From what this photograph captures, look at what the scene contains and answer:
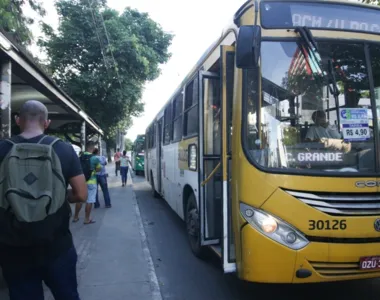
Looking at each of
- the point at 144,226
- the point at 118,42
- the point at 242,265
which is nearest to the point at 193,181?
the point at 242,265

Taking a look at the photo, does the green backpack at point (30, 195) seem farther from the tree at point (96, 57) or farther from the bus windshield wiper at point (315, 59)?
the tree at point (96, 57)

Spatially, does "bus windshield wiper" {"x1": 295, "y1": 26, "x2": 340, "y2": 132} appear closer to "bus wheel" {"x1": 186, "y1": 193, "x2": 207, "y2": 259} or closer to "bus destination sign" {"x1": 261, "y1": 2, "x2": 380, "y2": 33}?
"bus destination sign" {"x1": 261, "y1": 2, "x2": 380, "y2": 33}

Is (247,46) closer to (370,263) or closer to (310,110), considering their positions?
(310,110)

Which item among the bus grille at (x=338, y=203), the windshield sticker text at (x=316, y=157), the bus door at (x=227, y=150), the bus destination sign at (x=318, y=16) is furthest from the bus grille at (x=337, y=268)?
the bus destination sign at (x=318, y=16)

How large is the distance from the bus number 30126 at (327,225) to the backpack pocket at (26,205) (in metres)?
2.26

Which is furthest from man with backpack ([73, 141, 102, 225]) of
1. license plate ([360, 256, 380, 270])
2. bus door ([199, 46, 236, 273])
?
license plate ([360, 256, 380, 270])

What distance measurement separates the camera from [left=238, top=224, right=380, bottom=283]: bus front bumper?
10.6ft

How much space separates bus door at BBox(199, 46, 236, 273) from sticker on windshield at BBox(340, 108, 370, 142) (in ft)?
3.81

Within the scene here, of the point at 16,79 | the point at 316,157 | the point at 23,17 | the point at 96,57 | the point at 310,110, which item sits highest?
the point at 96,57

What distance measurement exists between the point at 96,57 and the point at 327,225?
20.4 m

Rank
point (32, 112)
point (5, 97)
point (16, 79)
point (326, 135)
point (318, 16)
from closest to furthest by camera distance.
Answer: point (32, 112)
point (326, 135)
point (318, 16)
point (5, 97)
point (16, 79)

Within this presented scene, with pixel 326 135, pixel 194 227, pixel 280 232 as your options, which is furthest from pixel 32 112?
pixel 194 227

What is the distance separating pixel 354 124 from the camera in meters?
3.54

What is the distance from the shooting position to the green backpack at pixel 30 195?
2170 millimetres
